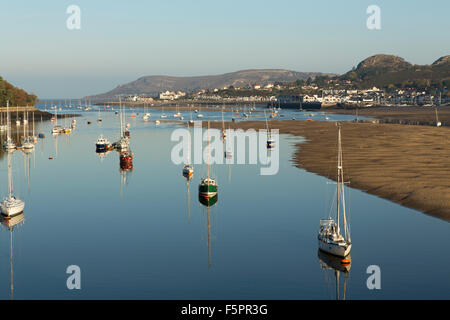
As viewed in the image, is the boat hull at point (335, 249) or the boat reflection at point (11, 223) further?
the boat reflection at point (11, 223)

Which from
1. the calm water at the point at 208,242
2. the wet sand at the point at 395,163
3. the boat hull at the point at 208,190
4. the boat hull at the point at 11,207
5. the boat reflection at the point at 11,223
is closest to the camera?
the calm water at the point at 208,242

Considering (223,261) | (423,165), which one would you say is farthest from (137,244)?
(423,165)

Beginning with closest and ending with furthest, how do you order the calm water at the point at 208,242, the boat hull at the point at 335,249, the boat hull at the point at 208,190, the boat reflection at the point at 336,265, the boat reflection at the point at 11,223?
the calm water at the point at 208,242, the boat reflection at the point at 336,265, the boat hull at the point at 335,249, the boat reflection at the point at 11,223, the boat hull at the point at 208,190

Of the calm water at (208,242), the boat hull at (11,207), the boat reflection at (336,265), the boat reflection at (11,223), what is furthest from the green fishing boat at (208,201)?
the boat reflection at (336,265)

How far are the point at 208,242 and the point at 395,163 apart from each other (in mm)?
42136

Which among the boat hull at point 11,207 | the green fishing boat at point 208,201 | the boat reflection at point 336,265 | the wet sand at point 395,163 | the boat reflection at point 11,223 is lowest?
the boat reflection at point 336,265

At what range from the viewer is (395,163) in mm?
76812

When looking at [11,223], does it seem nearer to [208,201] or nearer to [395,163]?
[208,201]

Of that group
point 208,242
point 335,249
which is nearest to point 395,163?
point 208,242

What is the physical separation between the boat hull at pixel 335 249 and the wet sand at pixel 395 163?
15008 millimetres

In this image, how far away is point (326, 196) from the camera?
61.1 meters

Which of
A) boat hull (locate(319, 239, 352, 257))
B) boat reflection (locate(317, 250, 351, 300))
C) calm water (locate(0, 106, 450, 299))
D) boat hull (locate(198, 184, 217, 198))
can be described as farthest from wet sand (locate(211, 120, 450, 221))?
boat hull (locate(198, 184, 217, 198))

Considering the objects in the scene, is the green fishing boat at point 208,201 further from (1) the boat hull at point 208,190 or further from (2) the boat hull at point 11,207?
(2) the boat hull at point 11,207

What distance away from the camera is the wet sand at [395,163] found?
5582cm
